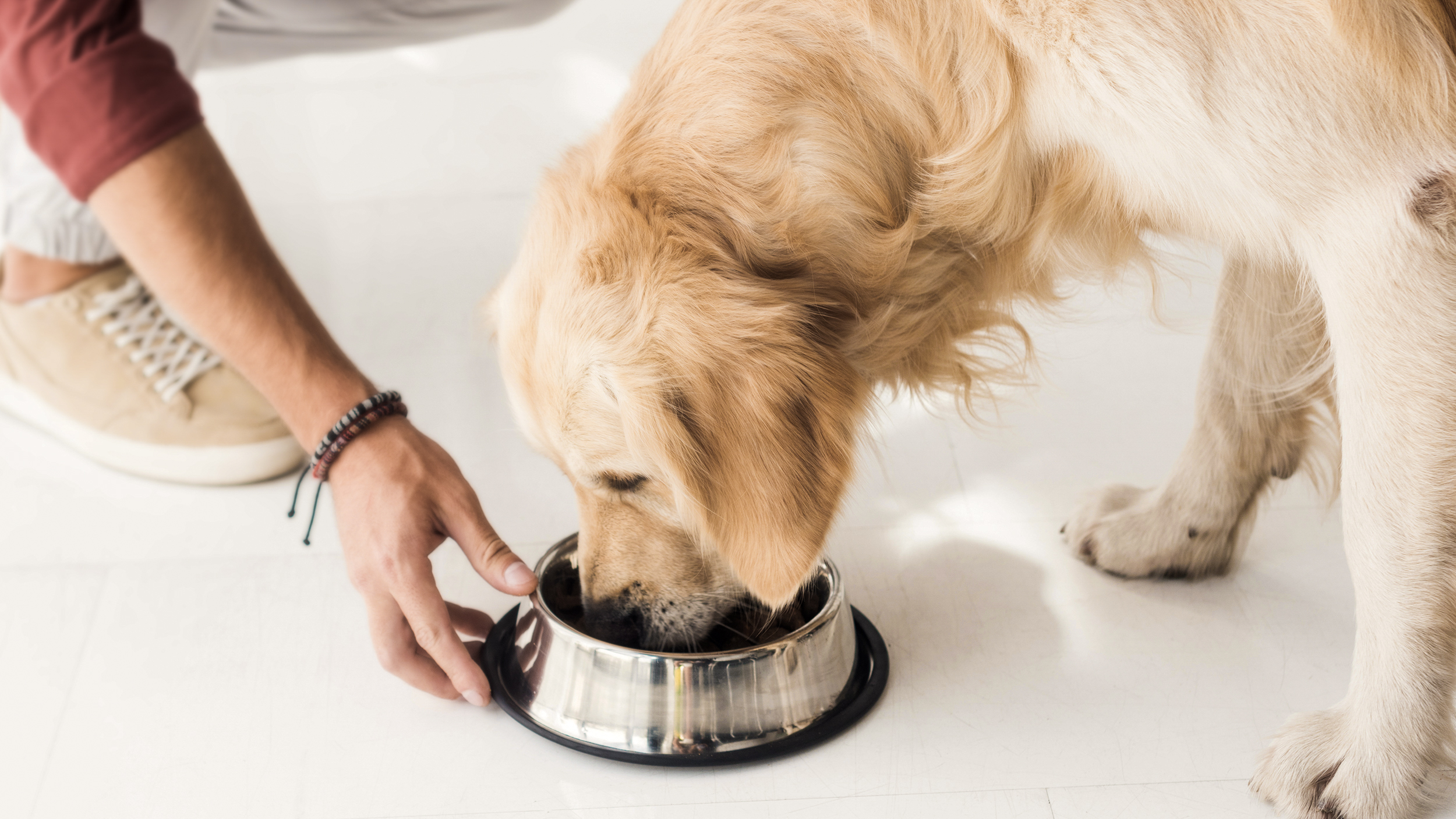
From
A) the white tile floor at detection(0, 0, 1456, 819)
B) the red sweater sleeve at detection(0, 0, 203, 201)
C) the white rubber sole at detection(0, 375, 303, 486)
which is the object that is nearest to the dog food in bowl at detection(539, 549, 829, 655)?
the white tile floor at detection(0, 0, 1456, 819)

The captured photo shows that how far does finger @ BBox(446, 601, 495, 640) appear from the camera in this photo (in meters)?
1.70

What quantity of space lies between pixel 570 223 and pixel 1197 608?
1.08 m

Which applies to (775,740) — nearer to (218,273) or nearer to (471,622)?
(471,622)

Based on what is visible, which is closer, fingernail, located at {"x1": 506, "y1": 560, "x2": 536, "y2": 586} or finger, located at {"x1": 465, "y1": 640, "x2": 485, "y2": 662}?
fingernail, located at {"x1": 506, "y1": 560, "x2": 536, "y2": 586}

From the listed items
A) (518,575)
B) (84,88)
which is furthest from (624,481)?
(84,88)

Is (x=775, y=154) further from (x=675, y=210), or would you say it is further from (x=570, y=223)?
(x=570, y=223)

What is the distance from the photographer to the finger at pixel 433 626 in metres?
1.50

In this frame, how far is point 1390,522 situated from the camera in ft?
4.28

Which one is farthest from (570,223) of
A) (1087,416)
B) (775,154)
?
(1087,416)

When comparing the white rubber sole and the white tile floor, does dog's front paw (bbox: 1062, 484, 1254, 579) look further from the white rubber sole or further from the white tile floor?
the white rubber sole

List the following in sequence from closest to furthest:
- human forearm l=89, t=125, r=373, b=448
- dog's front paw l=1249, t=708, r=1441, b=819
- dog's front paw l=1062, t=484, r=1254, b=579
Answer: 1. dog's front paw l=1249, t=708, r=1441, b=819
2. human forearm l=89, t=125, r=373, b=448
3. dog's front paw l=1062, t=484, r=1254, b=579

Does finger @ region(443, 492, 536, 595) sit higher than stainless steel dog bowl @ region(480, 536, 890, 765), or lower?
higher

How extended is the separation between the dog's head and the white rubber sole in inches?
35.6

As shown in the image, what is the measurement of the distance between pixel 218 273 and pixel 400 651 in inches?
24.4
